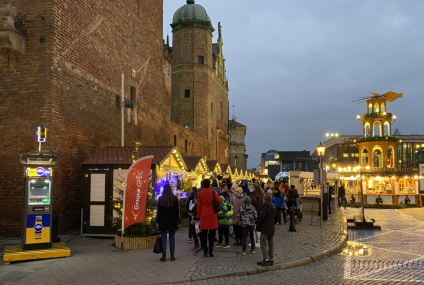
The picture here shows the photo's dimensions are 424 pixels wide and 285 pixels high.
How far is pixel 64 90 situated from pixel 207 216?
22.4 ft

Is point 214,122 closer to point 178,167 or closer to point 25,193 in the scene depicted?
point 178,167

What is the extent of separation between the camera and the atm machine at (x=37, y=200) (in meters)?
9.40

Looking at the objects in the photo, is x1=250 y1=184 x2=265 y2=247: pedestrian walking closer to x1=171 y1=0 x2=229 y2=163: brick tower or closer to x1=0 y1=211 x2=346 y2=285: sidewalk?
x1=0 y1=211 x2=346 y2=285: sidewalk

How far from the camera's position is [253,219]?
10242 millimetres

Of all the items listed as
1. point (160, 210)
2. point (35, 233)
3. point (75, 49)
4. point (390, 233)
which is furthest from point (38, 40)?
point (390, 233)

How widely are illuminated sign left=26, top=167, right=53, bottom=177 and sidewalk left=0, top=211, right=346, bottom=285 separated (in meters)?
2.09

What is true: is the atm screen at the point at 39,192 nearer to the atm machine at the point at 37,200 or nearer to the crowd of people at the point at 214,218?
the atm machine at the point at 37,200

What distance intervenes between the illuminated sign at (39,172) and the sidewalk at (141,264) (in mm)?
2094

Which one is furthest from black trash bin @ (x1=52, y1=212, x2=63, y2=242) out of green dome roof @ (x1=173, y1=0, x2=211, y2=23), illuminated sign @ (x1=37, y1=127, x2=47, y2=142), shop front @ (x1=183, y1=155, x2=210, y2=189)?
green dome roof @ (x1=173, y1=0, x2=211, y2=23)

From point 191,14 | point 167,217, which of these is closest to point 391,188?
point 191,14

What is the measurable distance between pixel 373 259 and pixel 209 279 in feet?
16.1

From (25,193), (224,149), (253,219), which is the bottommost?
(253,219)

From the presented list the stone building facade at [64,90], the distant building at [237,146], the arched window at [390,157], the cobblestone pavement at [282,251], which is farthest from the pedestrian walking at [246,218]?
the distant building at [237,146]

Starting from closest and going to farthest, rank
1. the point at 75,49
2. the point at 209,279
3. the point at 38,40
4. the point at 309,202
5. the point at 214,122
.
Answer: the point at 209,279, the point at 38,40, the point at 75,49, the point at 309,202, the point at 214,122
